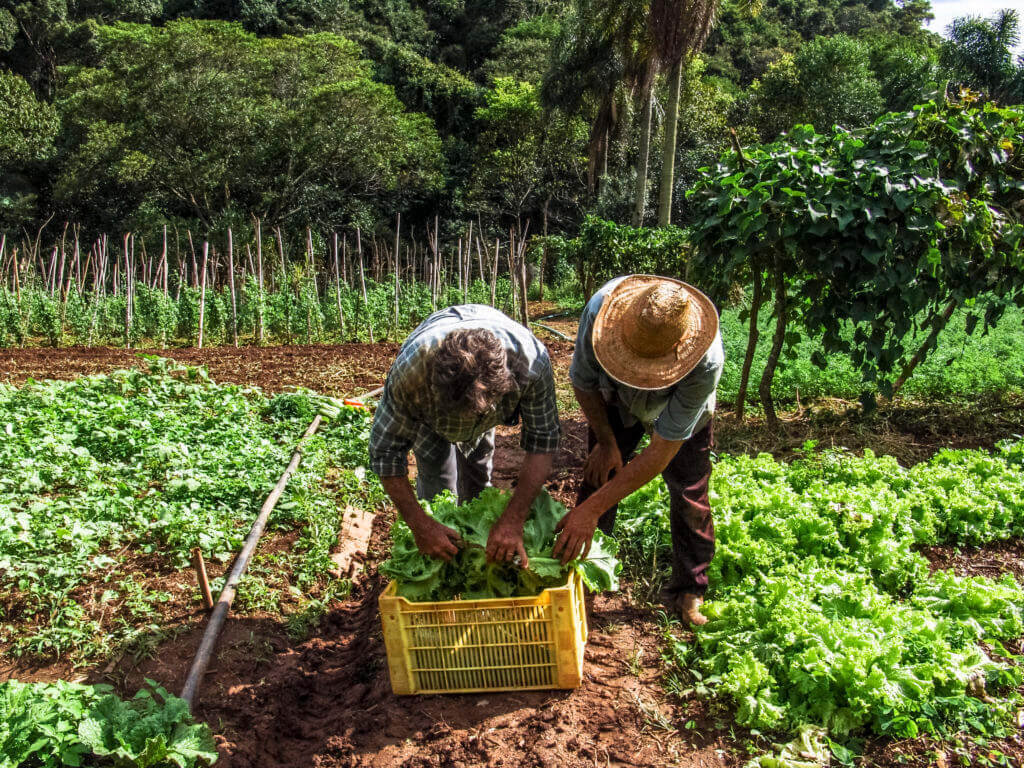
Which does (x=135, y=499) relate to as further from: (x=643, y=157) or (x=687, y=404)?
(x=643, y=157)

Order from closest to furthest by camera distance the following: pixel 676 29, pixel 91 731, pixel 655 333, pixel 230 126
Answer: pixel 91 731 → pixel 655 333 → pixel 676 29 → pixel 230 126

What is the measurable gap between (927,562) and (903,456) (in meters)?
2.37

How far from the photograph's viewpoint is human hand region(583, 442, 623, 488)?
361 cm

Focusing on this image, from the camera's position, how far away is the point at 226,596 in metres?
4.00

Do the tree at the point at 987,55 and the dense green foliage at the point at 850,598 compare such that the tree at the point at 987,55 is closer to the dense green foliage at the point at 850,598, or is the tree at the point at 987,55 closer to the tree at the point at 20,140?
the dense green foliage at the point at 850,598

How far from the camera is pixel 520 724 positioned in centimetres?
302

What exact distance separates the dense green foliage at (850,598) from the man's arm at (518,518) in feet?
3.44

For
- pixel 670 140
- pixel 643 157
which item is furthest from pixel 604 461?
pixel 643 157

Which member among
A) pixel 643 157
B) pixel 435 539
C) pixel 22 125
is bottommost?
pixel 435 539

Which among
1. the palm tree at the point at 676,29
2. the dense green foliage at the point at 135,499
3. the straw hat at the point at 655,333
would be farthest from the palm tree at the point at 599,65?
the straw hat at the point at 655,333

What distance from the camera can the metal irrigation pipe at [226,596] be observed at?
11.1 ft

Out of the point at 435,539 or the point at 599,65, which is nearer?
the point at 435,539

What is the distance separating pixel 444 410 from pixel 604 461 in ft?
3.87

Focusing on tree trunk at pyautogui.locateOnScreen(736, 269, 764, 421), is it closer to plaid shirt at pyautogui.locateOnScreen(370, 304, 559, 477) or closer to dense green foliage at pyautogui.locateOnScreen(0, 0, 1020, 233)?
plaid shirt at pyautogui.locateOnScreen(370, 304, 559, 477)
